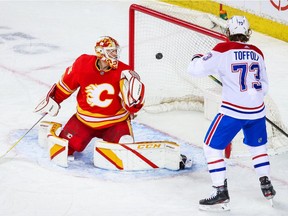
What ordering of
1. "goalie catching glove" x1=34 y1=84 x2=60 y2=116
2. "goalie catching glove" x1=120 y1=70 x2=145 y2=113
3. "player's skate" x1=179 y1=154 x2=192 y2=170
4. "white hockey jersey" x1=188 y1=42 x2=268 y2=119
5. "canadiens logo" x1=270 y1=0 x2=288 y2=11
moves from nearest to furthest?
1. "white hockey jersey" x1=188 y1=42 x2=268 y2=119
2. "goalie catching glove" x1=120 y1=70 x2=145 y2=113
3. "player's skate" x1=179 y1=154 x2=192 y2=170
4. "goalie catching glove" x1=34 y1=84 x2=60 y2=116
5. "canadiens logo" x1=270 y1=0 x2=288 y2=11

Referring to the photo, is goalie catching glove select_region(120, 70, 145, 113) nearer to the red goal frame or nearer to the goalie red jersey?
the goalie red jersey

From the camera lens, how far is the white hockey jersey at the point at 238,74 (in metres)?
4.38

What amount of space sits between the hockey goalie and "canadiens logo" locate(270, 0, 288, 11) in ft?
4.91

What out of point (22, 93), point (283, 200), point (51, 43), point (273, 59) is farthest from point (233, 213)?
point (51, 43)

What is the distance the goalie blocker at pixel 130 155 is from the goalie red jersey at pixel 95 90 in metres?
0.16

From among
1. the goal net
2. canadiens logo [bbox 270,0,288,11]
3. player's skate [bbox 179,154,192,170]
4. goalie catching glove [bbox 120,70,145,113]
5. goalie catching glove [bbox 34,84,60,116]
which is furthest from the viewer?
canadiens logo [bbox 270,0,288,11]

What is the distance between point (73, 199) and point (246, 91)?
94cm

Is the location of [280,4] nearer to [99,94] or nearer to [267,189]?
[99,94]

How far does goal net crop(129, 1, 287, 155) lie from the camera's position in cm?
552

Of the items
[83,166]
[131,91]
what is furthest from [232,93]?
[83,166]

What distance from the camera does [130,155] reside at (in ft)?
15.8

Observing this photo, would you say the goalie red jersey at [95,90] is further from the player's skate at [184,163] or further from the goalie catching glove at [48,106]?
the player's skate at [184,163]

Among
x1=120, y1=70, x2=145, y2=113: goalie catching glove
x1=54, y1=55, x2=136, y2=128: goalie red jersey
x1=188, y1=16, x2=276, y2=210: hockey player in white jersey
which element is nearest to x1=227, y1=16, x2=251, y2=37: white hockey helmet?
x1=188, y1=16, x2=276, y2=210: hockey player in white jersey

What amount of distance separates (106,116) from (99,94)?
13cm
